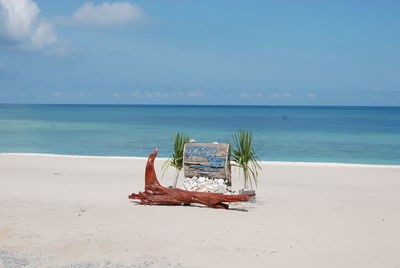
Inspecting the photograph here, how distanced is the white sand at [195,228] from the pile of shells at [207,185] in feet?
2.47

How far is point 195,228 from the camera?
8.46 metres

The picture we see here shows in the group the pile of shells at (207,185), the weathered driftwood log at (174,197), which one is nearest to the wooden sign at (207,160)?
the pile of shells at (207,185)

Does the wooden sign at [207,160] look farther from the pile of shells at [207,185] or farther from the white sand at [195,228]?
the white sand at [195,228]

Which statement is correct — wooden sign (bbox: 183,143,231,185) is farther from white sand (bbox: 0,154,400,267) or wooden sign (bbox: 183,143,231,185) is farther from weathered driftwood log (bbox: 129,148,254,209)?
white sand (bbox: 0,154,400,267)

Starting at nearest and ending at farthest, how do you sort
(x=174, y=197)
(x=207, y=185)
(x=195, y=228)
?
1. (x=195, y=228)
2. (x=174, y=197)
3. (x=207, y=185)

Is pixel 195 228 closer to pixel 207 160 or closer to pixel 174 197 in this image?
pixel 174 197

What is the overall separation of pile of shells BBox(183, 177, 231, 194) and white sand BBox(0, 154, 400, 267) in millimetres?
753

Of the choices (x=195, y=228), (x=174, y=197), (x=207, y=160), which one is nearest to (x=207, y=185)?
(x=207, y=160)

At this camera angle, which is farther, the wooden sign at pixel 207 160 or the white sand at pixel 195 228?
the wooden sign at pixel 207 160

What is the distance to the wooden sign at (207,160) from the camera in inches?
417

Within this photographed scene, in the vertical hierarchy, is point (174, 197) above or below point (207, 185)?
below

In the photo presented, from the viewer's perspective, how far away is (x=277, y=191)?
42.1ft

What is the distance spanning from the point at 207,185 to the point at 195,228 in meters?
2.31

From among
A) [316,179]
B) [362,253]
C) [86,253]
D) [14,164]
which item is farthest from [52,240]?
[14,164]
